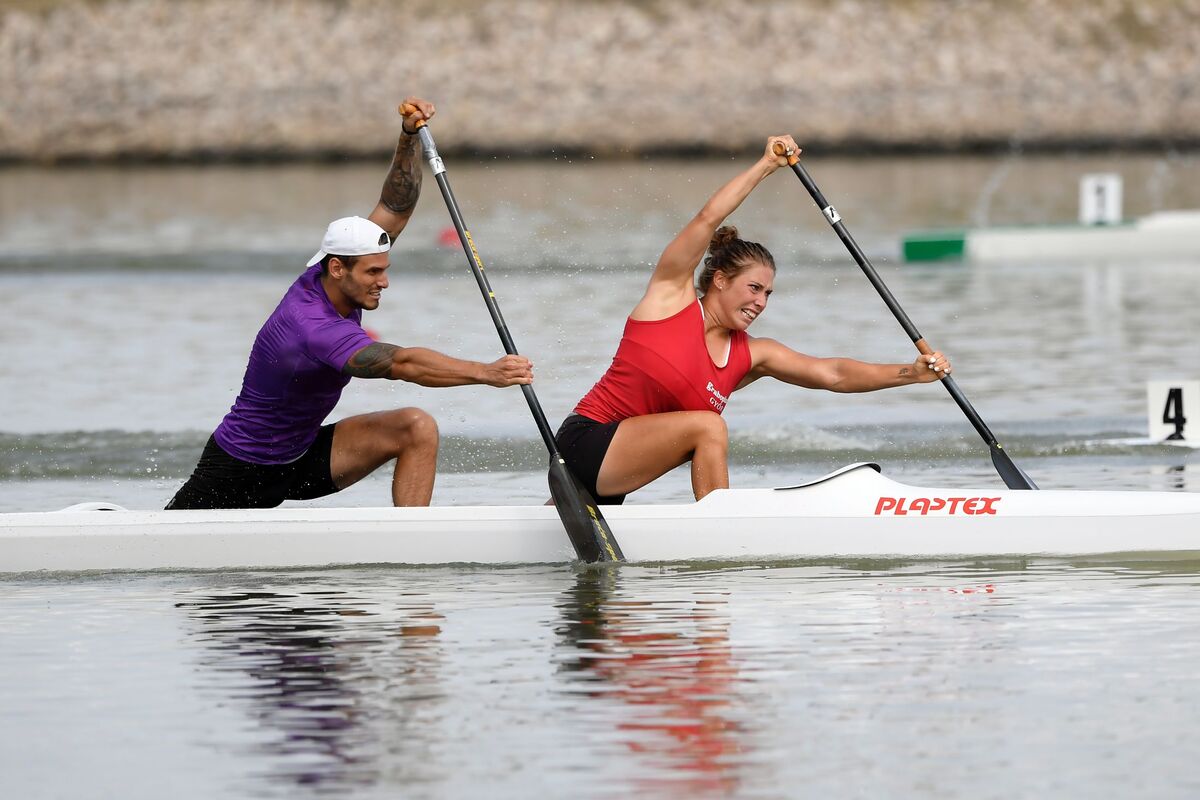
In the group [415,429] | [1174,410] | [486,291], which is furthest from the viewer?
[1174,410]

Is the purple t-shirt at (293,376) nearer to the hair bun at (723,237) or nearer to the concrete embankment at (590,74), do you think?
the hair bun at (723,237)

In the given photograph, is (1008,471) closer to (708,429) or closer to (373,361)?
(708,429)

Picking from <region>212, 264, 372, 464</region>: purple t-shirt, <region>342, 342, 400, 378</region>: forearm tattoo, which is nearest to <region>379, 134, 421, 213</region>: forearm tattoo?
<region>212, 264, 372, 464</region>: purple t-shirt

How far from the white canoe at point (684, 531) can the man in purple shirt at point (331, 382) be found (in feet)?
0.53

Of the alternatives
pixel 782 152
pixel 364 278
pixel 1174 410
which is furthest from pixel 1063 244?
pixel 364 278

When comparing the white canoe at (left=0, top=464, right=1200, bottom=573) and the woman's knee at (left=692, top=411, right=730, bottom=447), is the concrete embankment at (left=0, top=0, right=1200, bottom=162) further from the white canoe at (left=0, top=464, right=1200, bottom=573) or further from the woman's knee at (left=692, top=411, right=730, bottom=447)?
the woman's knee at (left=692, top=411, right=730, bottom=447)

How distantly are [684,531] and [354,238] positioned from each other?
5.79 feet

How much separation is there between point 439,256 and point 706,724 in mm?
22370

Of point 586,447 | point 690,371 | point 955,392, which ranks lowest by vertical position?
point 586,447

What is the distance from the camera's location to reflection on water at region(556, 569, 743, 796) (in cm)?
627

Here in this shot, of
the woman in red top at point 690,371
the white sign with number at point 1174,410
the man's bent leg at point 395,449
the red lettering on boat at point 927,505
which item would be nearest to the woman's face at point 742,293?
the woman in red top at point 690,371

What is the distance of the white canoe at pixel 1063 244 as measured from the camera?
26094 mm

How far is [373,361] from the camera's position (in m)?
8.77

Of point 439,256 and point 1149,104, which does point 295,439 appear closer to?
point 439,256
